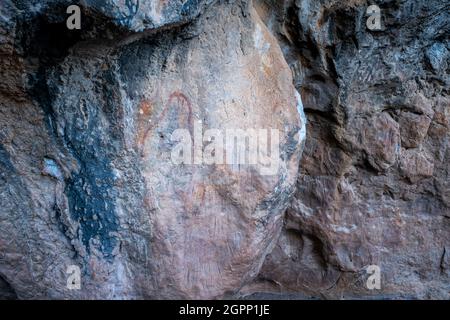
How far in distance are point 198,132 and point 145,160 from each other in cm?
16

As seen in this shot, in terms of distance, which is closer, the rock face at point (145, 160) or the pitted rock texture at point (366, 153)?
the rock face at point (145, 160)

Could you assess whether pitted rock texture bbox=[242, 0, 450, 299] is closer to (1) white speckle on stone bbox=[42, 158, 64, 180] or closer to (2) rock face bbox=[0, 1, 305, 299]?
(2) rock face bbox=[0, 1, 305, 299]

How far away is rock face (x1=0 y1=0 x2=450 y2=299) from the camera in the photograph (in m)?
1.37

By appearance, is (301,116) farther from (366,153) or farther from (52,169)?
(52,169)

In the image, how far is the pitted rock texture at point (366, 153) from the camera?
1602 mm

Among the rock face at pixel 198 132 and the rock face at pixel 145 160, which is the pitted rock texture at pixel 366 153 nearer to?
the rock face at pixel 198 132

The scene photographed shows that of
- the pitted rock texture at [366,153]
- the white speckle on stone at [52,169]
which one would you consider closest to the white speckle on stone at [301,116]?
the pitted rock texture at [366,153]

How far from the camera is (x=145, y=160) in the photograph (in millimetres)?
1440

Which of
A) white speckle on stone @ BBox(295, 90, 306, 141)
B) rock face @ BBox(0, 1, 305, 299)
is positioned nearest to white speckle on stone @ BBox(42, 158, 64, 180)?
rock face @ BBox(0, 1, 305, 299)

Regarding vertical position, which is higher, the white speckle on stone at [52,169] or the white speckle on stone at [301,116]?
the white speckle on stone at [301,116]

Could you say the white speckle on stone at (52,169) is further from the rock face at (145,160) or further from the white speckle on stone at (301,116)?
the white speckle on stone at (301,116)

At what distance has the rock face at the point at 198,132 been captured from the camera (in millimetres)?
1372

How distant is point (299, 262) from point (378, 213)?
325 mm

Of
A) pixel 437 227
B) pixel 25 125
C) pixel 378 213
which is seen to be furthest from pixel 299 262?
pixel 25 125
